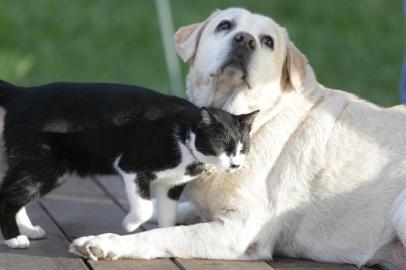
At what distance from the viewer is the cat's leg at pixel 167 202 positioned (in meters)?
3.65

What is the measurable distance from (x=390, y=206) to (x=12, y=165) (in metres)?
1.66

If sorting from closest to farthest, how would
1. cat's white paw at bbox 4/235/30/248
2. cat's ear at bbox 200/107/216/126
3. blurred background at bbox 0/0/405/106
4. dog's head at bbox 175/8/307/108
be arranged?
cat's ear at bbox 200/107/216/126, cat's white paw at bbox 4/235/30/248, dog's head at bbox 175/8/307/108, blurred background at bbox 0/0/405/106

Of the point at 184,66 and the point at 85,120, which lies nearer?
the point at 85,120

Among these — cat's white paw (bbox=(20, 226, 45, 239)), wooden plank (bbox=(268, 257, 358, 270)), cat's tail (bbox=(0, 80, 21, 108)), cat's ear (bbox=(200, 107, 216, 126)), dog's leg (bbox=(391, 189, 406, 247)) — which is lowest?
wooden plank (bbox=(268, 257, 358, 270))

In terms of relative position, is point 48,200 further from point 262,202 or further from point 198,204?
point 262,202

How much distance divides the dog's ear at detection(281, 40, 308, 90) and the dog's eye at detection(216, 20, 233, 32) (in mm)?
289

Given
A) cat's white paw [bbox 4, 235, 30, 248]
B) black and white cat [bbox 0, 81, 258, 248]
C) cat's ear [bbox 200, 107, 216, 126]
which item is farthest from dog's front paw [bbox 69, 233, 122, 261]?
cat's ear [bbox 200, 107, 216, 126]

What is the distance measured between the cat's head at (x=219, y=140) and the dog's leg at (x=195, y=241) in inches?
12.4

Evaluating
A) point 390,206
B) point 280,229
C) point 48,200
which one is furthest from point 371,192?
point 48,200

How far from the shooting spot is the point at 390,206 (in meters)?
3.63

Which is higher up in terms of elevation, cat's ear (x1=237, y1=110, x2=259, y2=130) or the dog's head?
the dog's head

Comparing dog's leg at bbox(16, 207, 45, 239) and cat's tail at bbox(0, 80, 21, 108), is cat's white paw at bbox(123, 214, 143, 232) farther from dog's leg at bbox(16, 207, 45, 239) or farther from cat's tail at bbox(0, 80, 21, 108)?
cat's tail at bbox(0, 80, 21, 108)

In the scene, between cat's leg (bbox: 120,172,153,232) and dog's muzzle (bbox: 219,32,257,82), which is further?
dog's muzzle (bbox: 219,32,257,82)

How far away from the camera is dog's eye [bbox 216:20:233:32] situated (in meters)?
3.83
